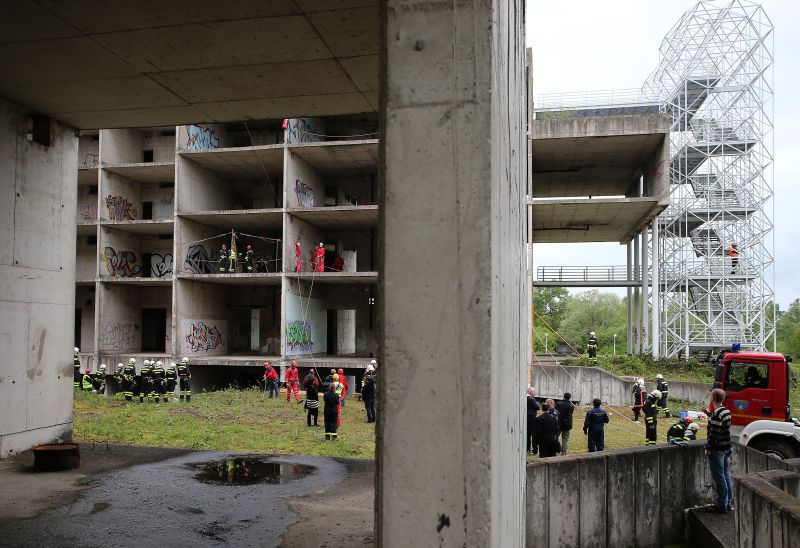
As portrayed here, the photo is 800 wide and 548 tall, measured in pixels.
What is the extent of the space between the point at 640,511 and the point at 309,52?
831 centimetres

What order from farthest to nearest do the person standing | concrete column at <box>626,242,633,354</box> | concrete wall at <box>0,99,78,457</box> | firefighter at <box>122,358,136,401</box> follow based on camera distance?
concrete column at <box>626,242,633,354</box>, firefighter at <box>122,358,136,401</box>, the person standing, concrete wall at <box>0,99,78,457</box>

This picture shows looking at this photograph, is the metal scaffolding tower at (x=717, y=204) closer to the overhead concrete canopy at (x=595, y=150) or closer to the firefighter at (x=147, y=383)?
the overhead concrete canopy at (x=595, y=150)

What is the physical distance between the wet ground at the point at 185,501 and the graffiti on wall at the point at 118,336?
923 inches

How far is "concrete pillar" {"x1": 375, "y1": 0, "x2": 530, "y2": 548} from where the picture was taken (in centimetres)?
310

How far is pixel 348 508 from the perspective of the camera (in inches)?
292

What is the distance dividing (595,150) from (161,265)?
24.7 m

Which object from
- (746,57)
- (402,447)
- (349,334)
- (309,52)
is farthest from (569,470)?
(746,57)

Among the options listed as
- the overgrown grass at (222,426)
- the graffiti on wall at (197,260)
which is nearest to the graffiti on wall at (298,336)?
the overgrown grass at (222,426)

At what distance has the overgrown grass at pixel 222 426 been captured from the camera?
13.3m

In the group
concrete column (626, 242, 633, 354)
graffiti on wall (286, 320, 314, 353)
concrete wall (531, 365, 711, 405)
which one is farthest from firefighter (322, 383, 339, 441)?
concrete column (626, 242, 633, 354)

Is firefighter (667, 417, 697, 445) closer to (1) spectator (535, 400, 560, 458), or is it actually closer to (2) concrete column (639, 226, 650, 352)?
(1) spectator (535, 400, 560, 458)

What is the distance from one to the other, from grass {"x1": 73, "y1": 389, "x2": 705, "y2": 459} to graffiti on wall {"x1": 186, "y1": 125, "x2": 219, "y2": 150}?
13.4m

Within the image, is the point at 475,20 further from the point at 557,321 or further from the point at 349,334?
the point at 557,321

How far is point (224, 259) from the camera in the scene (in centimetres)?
3042
